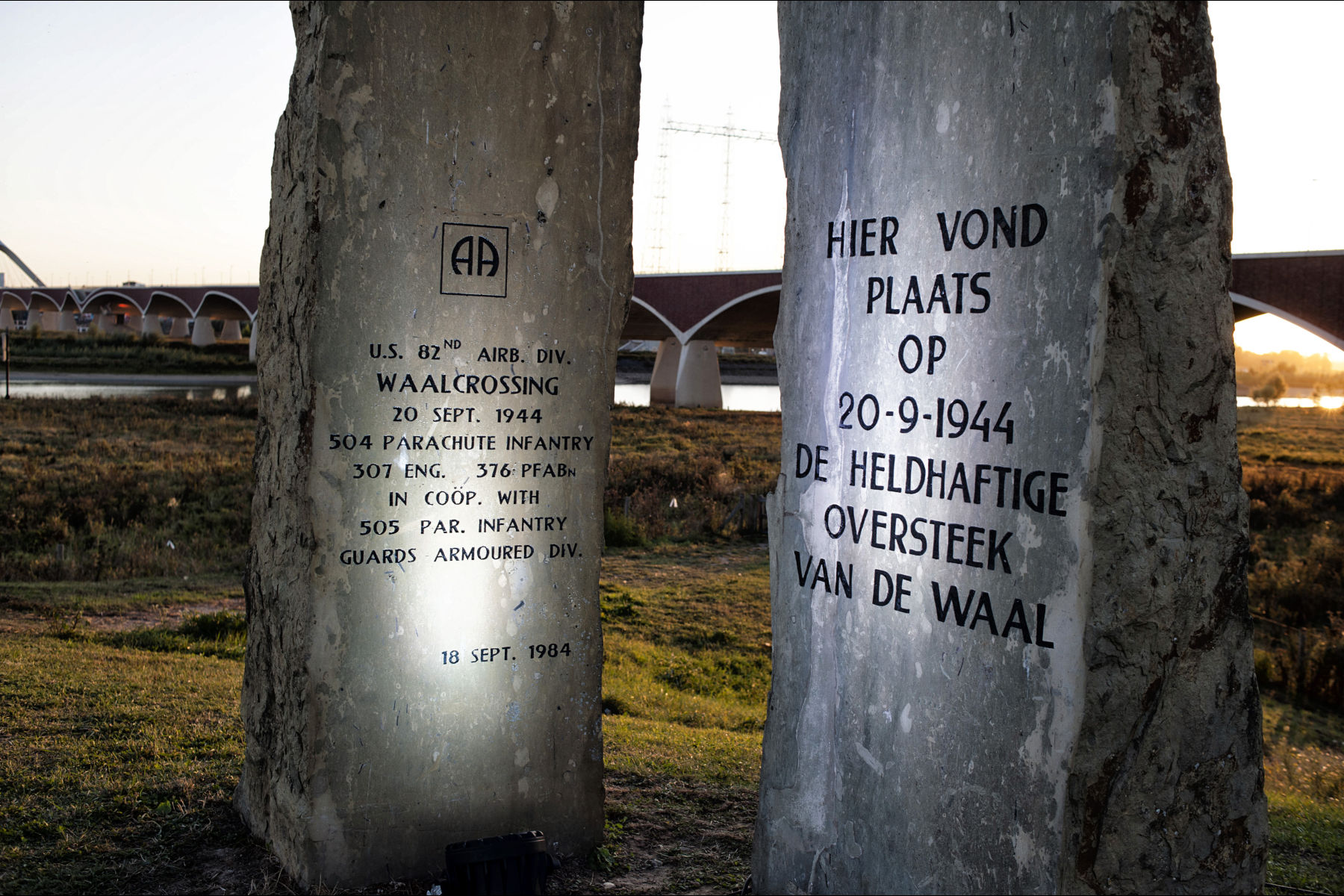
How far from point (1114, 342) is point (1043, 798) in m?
1.43

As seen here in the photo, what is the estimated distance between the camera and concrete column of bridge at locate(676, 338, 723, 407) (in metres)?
46.2

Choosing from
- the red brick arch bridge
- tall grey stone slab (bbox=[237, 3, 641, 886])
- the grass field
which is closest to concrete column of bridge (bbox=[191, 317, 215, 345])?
the red brick arch bridge

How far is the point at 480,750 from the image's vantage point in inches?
184

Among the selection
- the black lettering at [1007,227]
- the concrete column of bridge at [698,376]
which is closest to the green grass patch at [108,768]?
the black lettering at [1007,227]

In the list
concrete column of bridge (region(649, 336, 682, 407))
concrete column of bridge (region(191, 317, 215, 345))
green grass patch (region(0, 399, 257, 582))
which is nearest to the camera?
green grass patch (region(0, 399, 257, 582))

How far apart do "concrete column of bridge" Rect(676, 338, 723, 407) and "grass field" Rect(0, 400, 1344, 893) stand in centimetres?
2720

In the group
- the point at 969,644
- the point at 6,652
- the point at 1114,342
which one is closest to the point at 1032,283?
the point at 1114,342

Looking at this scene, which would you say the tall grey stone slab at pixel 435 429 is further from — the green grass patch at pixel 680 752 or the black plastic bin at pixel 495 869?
the green grass patch at pixel 680 752

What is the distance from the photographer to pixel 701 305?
43594 mm

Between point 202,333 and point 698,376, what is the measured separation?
50.5 meters

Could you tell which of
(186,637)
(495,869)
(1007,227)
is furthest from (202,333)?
(1007,227)

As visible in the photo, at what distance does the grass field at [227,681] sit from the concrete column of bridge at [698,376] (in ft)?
89.3

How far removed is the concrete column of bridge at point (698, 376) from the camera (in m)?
46.2

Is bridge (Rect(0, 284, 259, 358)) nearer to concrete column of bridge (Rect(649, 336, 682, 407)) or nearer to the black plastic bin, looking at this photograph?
concrete column of bridge (Rect(649, 336, 682, 407))
